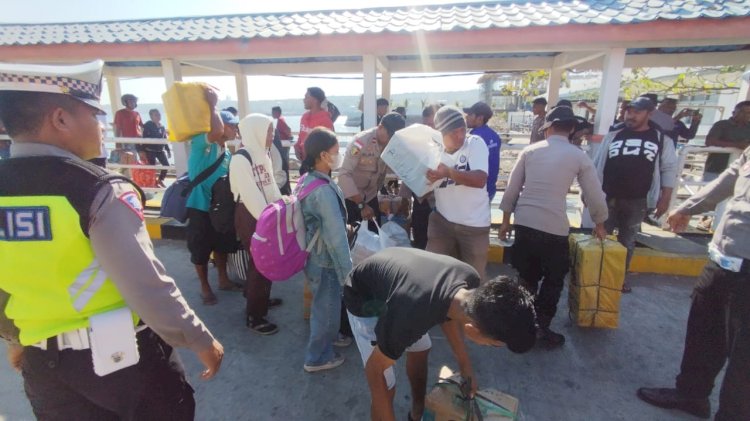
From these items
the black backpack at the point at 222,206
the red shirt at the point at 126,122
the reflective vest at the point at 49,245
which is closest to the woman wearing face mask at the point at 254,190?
the black backpack at the point at 222,206

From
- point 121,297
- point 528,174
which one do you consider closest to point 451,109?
point 528,174

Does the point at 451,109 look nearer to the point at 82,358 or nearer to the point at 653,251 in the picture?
the point at 82,358

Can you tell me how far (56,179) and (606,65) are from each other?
200 inches

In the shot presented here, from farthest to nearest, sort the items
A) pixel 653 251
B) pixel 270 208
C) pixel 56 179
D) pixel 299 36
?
1. pixel 299 36
2. pixel 653 251
3. pixel 270 208
4. pixel 56 179

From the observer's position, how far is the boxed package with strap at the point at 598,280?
288 cm

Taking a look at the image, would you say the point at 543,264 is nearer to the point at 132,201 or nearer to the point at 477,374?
the point at 477,374

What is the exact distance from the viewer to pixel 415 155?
2.71 meters

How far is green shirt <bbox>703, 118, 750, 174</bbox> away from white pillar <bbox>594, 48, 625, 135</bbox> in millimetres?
1443

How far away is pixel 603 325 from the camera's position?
9.78 ft

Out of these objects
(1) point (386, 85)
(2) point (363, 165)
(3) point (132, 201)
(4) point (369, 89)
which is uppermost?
(1) point (386, 85)

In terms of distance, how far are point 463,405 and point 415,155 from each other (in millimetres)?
1588

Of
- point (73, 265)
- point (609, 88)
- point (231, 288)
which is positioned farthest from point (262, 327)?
point (609, 88)

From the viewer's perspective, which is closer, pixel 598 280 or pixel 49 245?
pixel 49 245

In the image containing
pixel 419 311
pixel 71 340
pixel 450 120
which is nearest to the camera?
pixel 71 340
